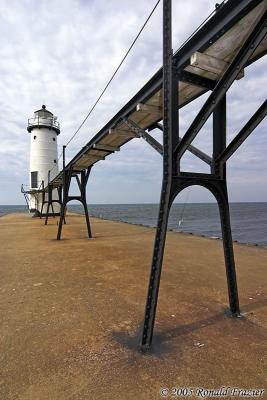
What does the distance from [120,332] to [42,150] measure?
3451 cm

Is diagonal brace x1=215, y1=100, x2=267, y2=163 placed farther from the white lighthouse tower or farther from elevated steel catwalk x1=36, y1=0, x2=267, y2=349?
the white lighthouse tower

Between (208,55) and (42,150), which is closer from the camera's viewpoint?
(208,55)

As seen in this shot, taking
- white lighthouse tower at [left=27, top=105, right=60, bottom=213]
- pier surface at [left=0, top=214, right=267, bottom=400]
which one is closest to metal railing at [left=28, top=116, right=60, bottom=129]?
white lighthouse tower at [left=27, top=105, right=60, bottom=213]

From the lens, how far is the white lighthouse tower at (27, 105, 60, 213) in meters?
35.5

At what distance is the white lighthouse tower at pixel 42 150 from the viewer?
117 feet

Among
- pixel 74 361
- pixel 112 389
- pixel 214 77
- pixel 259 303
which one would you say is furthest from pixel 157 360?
pixel 214 77

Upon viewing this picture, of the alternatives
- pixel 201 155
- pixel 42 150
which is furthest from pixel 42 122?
pixel 201 155

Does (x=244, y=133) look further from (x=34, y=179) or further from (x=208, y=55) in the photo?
(x=34, y=179)

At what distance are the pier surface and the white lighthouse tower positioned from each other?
28.1m

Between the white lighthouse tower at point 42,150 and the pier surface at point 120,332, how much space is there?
28.1 meters

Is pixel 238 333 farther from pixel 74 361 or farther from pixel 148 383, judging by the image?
pixel 74 361

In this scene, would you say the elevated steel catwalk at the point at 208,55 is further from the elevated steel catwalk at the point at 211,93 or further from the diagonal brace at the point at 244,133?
the diagonal brace at the point at 244,133

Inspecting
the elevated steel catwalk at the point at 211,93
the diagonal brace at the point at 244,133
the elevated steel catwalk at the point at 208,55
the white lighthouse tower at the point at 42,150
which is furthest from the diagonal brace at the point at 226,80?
the white lighthouse tower at the point at 42,150

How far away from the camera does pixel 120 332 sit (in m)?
4.58
